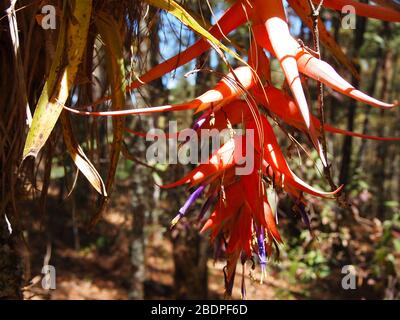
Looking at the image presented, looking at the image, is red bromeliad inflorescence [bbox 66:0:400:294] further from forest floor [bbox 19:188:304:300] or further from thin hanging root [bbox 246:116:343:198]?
forest floor [bbox 19:188:304:300]

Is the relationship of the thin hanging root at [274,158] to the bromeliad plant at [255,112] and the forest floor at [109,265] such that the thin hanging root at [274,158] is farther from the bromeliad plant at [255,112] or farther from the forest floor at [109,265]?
the forest floor at [109,265]

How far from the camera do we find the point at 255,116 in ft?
3.77

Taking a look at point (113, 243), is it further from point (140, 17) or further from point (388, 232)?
point (140, 17)

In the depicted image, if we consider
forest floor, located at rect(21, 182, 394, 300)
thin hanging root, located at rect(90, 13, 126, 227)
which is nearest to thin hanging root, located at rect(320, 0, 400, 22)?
thin hanging root, located at rect(90, 13, 126, 227)

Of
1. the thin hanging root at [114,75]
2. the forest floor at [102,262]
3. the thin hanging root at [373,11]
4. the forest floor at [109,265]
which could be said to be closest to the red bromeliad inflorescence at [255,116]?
the thin hanging root at [373,11]

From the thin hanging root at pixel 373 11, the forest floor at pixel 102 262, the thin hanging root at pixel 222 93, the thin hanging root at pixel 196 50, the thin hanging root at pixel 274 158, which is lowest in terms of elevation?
the forest floor at pixel 102 262

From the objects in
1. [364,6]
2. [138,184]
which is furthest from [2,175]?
[138,184]

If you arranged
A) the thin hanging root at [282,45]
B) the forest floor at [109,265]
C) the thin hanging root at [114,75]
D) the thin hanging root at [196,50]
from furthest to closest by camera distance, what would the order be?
the forest floor at [109,265] → the thin hanging root at [114,75] → the thin hanging root at [196,50] → the thin hanging root at [282,45]

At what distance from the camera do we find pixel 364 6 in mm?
1297

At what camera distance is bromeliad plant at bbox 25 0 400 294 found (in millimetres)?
1127

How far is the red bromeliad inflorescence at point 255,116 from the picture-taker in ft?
3.70

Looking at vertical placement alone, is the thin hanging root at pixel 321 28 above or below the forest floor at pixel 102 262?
above
